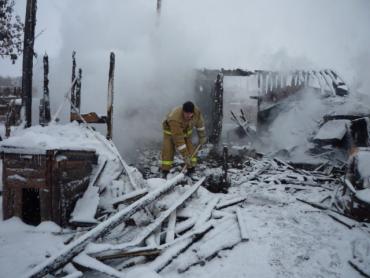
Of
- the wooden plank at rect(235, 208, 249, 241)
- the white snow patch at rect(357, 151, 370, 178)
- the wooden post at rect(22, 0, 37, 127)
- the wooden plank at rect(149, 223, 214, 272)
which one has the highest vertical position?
the wooden post at rect(22, 0, 37, 127)

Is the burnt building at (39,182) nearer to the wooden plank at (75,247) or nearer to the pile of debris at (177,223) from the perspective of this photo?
the pile of debris at (177,223)

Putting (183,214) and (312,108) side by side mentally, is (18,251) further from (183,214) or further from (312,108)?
(312,108)

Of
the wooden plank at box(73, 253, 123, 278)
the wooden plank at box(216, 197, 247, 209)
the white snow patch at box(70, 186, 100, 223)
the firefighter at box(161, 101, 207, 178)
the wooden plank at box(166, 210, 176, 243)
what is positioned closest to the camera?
the wooden plank at box(73, 253, 123, 278)

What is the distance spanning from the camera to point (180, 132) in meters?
6.44

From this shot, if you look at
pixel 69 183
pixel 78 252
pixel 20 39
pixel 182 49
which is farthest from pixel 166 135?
pixel 20 39

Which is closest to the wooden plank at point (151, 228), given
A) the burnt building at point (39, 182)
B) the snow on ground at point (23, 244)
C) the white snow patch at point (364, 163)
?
the snow on ground at point (23, 244)

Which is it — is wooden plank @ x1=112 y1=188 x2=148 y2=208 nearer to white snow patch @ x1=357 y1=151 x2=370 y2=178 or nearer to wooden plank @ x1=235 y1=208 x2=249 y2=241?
wooden plank @ x1=235 y1=208 x2=249 y2=241

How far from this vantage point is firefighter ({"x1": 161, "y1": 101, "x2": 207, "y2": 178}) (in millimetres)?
A: 6355

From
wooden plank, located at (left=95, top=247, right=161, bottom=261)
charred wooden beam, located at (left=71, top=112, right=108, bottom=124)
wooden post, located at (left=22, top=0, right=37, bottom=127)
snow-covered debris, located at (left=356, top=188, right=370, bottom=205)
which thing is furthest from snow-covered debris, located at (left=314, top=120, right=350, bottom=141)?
wooden post, located at (left=22, top=0, right=37, bottom=127)

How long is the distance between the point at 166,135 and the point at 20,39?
35.6 feet

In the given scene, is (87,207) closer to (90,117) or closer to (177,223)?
(177,223)

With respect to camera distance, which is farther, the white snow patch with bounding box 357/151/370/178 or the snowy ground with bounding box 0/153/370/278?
the white snow patch with bounding box 357/151/370/178

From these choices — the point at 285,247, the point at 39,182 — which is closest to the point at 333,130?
the point at 285,247

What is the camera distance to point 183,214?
4895 mm
